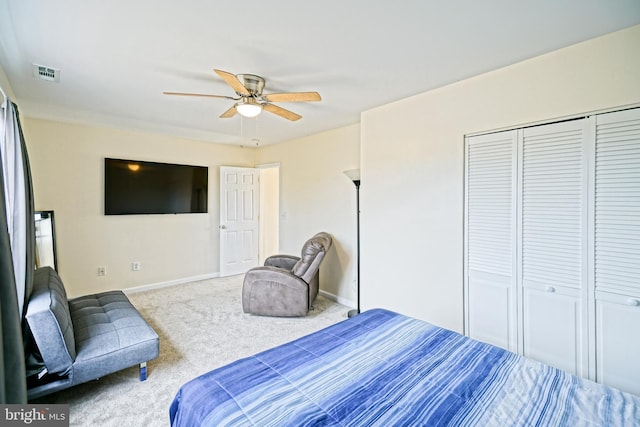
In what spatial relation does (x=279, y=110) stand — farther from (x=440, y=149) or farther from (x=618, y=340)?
(x=618, y=340)

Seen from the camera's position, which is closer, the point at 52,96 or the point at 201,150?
the point at 52,96

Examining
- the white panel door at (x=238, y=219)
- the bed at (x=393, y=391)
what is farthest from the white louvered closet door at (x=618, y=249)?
the white panel door at (x=238, y=219)

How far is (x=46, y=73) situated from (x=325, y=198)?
3167 mm

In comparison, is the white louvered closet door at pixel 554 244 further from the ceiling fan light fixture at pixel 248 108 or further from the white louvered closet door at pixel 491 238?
the ceiling fan light fixture at pixel 248 108

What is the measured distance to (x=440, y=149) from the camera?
2635 millimetres

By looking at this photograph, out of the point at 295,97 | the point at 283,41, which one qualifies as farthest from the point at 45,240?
the point at 283,41

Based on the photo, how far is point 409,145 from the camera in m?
2.88

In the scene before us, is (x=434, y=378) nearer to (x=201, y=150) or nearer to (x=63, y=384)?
(x=63, y=384)

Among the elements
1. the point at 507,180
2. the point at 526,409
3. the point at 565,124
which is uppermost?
the point at 565,124

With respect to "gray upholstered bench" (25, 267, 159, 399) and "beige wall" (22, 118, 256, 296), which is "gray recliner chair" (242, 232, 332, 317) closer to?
"gray upholstered bench" (25, 267, 159, 399)

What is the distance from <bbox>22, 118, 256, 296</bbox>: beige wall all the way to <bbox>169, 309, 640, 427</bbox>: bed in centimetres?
372

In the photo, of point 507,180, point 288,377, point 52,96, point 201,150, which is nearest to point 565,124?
point 507,180

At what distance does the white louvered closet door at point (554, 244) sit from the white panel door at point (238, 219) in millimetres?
4485

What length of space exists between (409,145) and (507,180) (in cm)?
95
